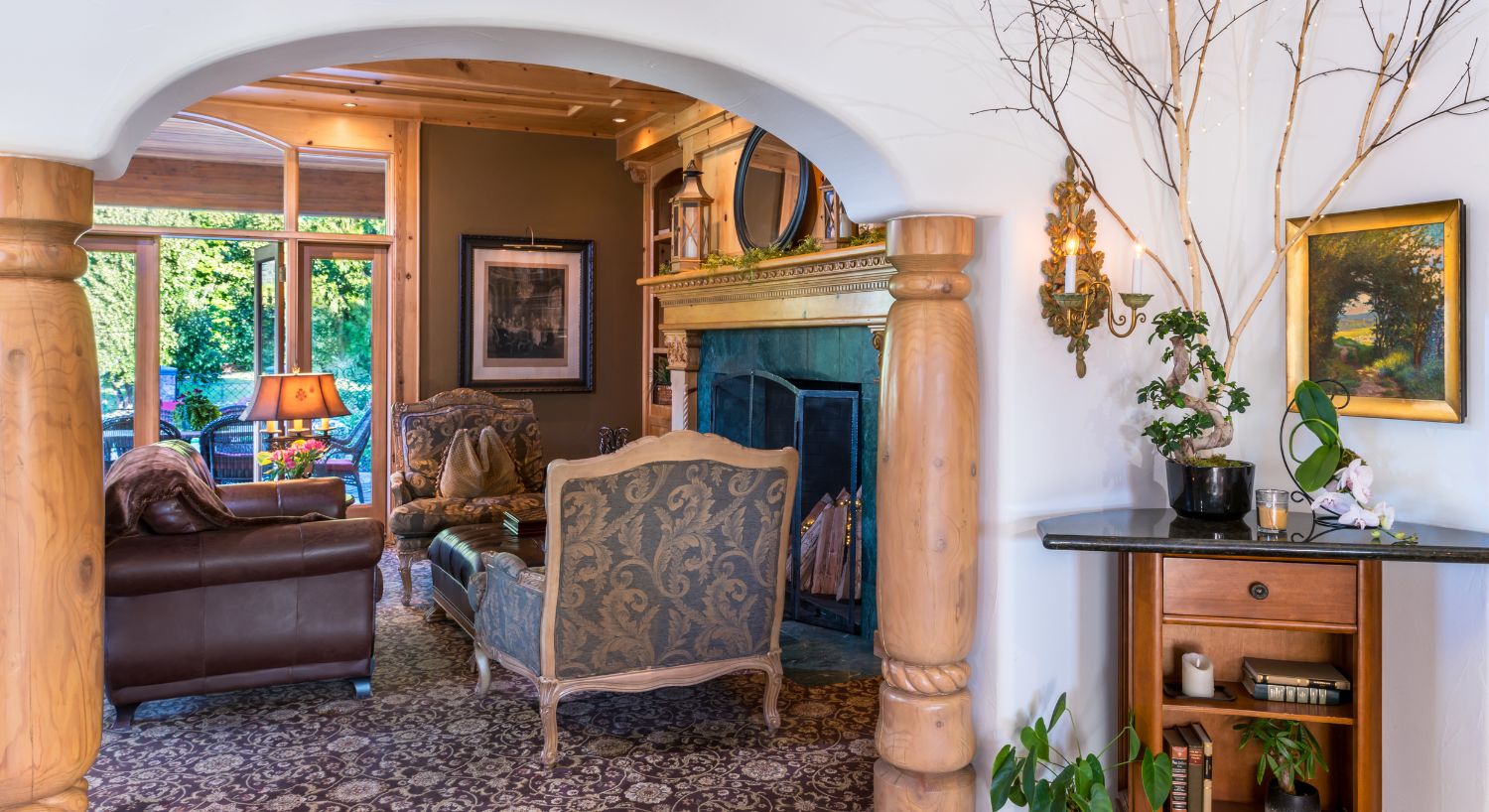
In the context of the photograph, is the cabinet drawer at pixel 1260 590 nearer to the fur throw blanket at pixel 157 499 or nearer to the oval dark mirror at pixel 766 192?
the oval dark mirror at pixel 766 192

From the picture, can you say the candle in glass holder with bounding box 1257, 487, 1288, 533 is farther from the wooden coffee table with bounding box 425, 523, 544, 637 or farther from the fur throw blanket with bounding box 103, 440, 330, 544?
the fur throw blanket with bounding box 103, 440, 330, 544

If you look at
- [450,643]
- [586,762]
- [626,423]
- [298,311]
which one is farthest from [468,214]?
[586,762]

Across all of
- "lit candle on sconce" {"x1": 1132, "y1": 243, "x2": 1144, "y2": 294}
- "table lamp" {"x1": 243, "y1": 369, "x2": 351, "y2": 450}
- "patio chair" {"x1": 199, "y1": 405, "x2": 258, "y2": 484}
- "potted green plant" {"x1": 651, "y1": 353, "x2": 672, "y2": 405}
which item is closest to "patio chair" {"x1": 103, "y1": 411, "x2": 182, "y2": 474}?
"patio chair" {"x1": 199, "y1": 405, "x2": 258, "y2": 484}

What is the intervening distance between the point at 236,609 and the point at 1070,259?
307 centimetres

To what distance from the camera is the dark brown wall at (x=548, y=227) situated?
6902 mm

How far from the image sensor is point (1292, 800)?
2471 millimetres

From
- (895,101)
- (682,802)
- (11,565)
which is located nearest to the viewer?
(11,565)

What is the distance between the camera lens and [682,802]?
9.93ft

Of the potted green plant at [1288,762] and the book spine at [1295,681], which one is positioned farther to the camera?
the potted green plant at [1288,762]

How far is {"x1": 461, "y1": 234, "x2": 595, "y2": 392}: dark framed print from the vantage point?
7.00 meters

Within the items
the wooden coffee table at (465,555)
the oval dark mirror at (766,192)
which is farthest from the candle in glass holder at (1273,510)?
the oval dark mirror at (766,192)

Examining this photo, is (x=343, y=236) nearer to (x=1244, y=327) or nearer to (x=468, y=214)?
(x=468, y=214)

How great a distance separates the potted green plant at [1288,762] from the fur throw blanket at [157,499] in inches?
131

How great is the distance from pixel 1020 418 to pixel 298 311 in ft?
18.1
